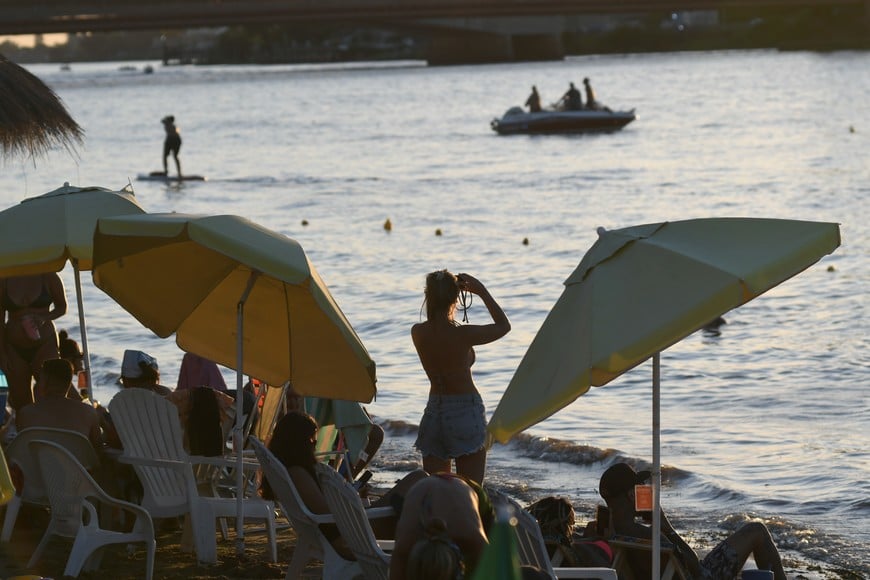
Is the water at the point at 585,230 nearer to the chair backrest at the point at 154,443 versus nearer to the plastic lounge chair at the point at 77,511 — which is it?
the chair backrest at the point at 154,443

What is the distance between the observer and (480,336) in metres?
6.98

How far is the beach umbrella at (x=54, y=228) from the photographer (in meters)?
8.00

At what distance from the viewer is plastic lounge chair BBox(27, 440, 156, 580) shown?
665 centimetres

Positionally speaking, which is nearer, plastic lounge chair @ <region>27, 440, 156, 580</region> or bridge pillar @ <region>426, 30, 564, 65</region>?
plastic lounge chair @ <region>27, 440, 156, 580</region>

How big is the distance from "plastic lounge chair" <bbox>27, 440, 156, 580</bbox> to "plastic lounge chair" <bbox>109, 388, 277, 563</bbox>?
0.87 ft

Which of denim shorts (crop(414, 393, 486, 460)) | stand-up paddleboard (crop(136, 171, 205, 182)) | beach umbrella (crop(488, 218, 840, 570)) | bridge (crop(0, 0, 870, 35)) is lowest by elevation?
stand-up paddleboard (crop(136, 171, 205, 182))

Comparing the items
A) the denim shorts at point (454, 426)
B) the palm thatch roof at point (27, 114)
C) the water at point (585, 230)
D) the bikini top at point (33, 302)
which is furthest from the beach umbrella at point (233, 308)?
the palm thatch roof at point (27, 114)

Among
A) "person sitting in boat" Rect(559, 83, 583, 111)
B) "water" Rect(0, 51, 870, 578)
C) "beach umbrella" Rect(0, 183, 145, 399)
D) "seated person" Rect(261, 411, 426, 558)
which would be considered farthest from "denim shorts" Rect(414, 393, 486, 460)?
"person sitting in boat" Rect(559, 83, 583, 111)

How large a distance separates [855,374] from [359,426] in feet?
25.0

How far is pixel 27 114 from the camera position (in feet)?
32.6

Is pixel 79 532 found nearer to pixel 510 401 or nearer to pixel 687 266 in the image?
pixel 510 401

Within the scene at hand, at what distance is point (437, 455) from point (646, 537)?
1.35 meters

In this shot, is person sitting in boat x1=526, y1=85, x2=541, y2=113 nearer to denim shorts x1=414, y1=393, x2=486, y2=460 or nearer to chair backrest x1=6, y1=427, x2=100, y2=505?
denim shorts x1=414, y1=393, x2=486, y2=460

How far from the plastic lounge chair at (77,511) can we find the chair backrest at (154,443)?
249mm
